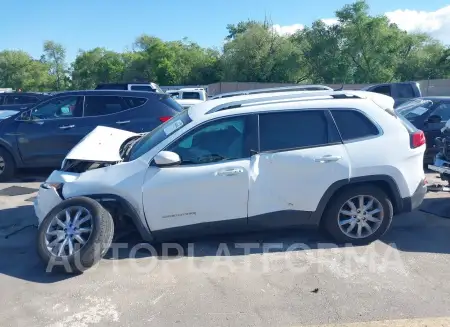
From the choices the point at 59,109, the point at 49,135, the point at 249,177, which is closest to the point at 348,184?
the point at 249,177

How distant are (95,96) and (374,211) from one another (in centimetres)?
585

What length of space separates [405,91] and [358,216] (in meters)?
14.7

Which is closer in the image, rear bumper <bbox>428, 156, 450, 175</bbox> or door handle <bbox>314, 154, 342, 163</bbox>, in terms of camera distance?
door handle <bbox>314, 154, 342, 163</bbox>

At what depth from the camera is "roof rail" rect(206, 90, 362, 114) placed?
5.10 meters

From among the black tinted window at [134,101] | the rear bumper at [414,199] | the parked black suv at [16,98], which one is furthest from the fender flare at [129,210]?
the parked black suv at [16,98]

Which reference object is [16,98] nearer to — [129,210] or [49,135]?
[49,135]

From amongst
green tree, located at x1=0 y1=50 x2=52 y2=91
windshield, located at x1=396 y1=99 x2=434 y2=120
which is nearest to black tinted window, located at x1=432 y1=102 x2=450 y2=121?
windshield, located at x1=396 y1=99 x2=434 y2=120

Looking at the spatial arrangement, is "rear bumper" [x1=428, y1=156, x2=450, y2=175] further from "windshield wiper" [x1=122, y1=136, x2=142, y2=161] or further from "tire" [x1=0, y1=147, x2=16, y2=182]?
"tire" [x1=0, y1=147, x2=16, y2=182]

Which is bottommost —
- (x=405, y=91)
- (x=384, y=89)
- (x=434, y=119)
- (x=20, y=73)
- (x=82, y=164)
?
(x=82, y=164)

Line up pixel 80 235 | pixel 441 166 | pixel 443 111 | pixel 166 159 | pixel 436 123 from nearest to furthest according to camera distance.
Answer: pixel 80 235 < pixel 166 159 < pixel 441 166 < pixel 436 123 < pixel 443 111

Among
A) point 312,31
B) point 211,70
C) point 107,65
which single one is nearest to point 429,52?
point 312,31

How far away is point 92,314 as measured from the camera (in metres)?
3.76

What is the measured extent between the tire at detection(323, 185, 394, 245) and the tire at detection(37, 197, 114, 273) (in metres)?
2.40

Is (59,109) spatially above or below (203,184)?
above
